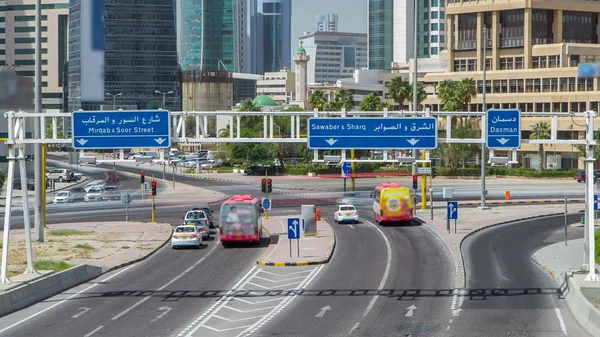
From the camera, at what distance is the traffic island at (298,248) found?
168 ft

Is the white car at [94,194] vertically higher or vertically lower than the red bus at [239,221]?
lower

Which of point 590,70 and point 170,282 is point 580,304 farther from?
point 170,282

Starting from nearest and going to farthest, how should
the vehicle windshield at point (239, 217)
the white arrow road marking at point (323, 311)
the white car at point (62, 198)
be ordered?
1. the white arrow road marking at point (323, 311)
2. the vehicle windshield at point (239, 217)
3. the white car at point (62, 198)

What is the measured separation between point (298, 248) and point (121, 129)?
543 inches

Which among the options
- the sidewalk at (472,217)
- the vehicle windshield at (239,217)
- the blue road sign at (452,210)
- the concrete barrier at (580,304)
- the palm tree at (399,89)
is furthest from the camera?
the palm tree at (399,89)

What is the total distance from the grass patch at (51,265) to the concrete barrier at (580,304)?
24.4 meters

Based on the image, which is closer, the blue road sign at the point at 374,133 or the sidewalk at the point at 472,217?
the blue road sign at the point at 374,133

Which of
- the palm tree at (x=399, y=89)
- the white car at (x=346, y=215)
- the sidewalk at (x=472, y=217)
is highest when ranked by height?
the palm tree at (x=399, y=89)

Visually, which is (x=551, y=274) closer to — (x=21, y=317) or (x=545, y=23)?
(x=21, y=317)

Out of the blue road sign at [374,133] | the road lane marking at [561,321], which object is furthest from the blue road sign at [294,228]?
the road lane marking at [561,321]

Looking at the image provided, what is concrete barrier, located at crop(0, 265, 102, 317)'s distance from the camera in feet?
125

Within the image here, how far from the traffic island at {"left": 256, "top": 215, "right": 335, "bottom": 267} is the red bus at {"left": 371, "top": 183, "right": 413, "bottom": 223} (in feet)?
13.8

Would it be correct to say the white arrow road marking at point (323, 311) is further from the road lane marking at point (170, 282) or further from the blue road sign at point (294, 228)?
the blue road sign at point (294, 228)

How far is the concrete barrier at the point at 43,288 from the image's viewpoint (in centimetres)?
3819
